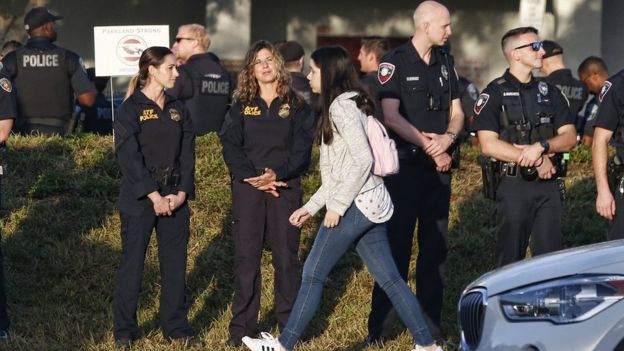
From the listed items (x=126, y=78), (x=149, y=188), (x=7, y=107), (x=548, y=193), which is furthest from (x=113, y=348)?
(x=126, y=78)

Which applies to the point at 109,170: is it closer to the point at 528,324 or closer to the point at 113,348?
the point at 113,348

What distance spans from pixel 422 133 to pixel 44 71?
455 centimetres

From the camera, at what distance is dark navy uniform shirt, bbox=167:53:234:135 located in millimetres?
11594

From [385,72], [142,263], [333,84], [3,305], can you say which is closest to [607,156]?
[385,72]

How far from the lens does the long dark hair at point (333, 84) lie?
698 centimetres

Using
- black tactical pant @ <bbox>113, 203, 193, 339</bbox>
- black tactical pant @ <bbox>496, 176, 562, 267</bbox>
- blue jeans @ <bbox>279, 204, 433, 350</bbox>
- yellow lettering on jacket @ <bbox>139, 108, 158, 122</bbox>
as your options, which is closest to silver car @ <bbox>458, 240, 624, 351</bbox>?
blue jeans @ <bbox>279, 204, 433, 350</bbox>

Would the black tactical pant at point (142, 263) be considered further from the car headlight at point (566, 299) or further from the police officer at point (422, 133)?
the car headlight at point (566, 299)

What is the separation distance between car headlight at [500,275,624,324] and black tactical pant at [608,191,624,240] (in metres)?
2.27

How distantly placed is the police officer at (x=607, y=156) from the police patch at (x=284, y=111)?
6.25 feet

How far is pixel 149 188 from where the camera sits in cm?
775

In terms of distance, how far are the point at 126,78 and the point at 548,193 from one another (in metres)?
14.5

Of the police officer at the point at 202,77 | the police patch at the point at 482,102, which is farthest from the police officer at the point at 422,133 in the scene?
the police officer at the point at 202,77

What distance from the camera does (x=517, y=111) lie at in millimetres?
7785

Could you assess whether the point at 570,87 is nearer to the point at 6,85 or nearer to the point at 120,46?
the point at 120,46
